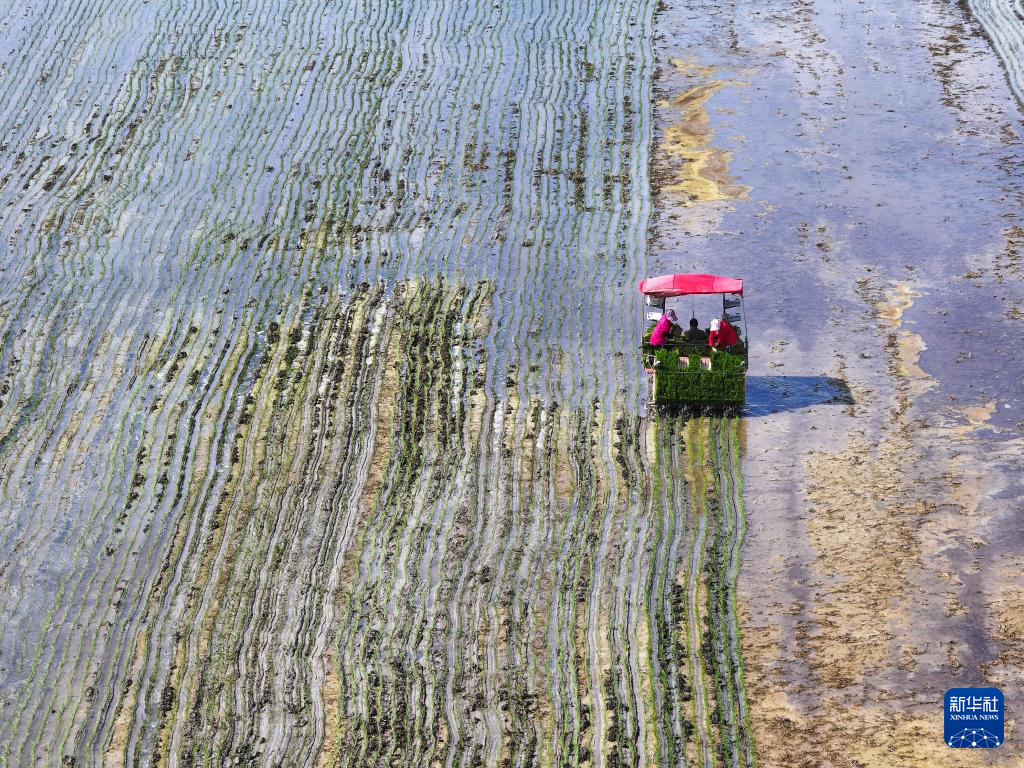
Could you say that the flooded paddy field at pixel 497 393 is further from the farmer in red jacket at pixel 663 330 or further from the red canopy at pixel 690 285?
the red canopy at pixel 690 285

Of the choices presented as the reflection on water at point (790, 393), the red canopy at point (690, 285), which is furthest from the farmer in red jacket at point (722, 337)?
the reflection on water at point (790, 393)

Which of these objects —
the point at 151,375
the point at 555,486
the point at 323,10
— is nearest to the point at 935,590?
the point at 555,486

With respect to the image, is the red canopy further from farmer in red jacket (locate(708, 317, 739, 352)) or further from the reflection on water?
the reflection on water

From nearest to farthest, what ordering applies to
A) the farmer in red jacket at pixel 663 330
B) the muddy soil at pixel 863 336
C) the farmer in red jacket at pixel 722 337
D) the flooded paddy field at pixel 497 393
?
the muddy soil at pixel 863 336, the flooded paddy field at pixel 497 393, the farmer in red jacket at pixel 722 337, the farmer in red jacket at pixel 663 330

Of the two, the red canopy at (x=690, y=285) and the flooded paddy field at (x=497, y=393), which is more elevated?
the red canopy at (x=690, y=285)

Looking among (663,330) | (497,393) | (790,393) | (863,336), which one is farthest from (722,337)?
(497,393)

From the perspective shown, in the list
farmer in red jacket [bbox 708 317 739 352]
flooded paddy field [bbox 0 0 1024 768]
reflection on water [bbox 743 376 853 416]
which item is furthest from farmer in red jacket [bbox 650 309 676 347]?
reflection on water [bbox 743 376 853 416]

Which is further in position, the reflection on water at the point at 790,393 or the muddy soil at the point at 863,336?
the reflection on water at the point at 790,393
